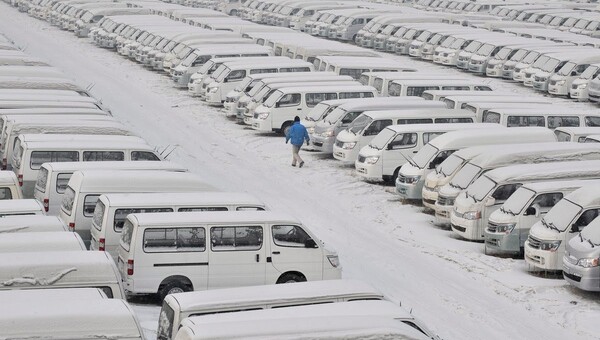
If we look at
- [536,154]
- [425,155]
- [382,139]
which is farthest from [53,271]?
[382,139]

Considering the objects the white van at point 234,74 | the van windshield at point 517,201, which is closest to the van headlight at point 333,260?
the van windshield at point 517,201

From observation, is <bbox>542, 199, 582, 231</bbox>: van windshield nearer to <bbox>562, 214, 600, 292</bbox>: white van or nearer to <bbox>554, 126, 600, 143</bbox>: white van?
<bbox>562, 214, 600, 292</bbox>: white van

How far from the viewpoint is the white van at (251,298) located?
1639 cm

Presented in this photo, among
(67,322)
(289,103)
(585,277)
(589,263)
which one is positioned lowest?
(289,103)

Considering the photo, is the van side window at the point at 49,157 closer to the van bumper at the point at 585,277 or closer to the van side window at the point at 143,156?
the van side window at the point at 143,156

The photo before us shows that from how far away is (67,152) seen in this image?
1007 inches

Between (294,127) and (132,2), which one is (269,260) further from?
(132,2)

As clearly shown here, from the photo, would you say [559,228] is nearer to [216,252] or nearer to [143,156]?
[216,252]

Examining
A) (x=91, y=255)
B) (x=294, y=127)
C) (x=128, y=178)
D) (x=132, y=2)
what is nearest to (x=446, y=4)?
(x=132, y=2)

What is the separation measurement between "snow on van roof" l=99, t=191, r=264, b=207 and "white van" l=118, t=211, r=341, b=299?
0.85 metres

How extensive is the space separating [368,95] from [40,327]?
2483 centimetres

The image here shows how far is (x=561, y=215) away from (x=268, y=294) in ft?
28.2

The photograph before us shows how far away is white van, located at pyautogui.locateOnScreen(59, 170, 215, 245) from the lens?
2227 cm

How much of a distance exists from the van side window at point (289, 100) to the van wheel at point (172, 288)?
17.8 m
